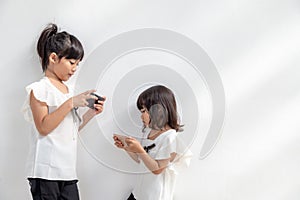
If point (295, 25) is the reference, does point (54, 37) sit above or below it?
below

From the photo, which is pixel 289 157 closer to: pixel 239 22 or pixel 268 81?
pixel 268 81

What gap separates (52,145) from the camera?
3.89ft

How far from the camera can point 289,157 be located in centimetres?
133

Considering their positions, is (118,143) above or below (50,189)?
above

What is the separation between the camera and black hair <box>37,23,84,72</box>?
1.21 meters

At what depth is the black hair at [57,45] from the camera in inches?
47.8

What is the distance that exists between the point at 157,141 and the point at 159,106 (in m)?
0.10

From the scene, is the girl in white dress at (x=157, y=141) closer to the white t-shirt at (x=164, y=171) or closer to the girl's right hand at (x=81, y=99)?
the white t-shirt at (x=164, y=171)

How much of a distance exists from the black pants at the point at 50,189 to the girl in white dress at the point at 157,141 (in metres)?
0.19

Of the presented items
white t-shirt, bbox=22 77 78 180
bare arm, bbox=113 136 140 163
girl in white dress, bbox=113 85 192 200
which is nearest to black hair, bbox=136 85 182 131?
girl in white dress, bbox=113 85 192 200

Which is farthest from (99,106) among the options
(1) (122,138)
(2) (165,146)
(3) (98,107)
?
(2) (165,146)

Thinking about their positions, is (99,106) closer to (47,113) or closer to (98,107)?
(98,107)

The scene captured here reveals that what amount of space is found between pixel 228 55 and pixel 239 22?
0.10m

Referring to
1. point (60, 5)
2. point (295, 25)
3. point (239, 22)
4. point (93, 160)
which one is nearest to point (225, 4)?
point (239, 22)
